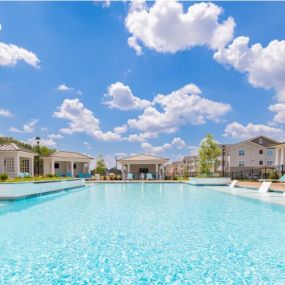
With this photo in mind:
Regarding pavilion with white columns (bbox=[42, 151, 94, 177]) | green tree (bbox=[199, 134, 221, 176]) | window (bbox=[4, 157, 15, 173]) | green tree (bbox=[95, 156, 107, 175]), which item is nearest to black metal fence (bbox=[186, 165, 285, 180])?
green tree (bbox=[199, 134, 221, 176])

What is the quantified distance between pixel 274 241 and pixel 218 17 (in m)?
12.0

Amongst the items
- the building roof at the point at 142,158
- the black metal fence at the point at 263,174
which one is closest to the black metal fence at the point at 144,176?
the building roof at the point at 142,158

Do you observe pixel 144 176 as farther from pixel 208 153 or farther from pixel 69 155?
pixel 69 155

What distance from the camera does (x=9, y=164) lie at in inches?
896

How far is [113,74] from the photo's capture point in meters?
22.1

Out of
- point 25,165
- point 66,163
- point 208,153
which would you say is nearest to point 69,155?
point 66,163

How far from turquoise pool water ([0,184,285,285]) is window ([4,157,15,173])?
15077mm

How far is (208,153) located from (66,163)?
65.9ft

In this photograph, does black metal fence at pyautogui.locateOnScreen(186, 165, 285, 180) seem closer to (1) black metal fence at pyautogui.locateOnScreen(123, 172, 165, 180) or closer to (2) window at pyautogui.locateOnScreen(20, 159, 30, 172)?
(1) black metal fence at pyautogui.locateOnScreen(123, 172, 165, 180)

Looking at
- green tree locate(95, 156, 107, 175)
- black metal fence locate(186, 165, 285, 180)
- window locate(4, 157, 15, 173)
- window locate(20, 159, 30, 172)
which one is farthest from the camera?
green tree locate(95, 156, 107, 175)

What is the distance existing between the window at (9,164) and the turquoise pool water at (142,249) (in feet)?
49.5

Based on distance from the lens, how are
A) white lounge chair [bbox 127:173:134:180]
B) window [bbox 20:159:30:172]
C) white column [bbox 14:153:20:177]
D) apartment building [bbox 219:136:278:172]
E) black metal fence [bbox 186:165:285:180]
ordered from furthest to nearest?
1. apartment building [bbox 219:136:278:172]
2. white lounge chair [bbox 127:173:134:180]
3. window [bbox 20:159:30:172]
4. black metal fence [bbox 186:165:285:180]
5. white column [bbox 14:153:20:177]

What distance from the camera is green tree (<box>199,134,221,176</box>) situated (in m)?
32.2

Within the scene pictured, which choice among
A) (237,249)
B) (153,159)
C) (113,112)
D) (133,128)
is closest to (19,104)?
(113,112)
